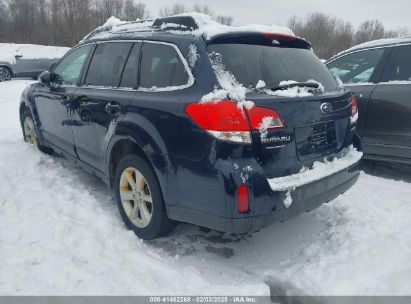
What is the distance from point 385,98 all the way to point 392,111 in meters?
0.19

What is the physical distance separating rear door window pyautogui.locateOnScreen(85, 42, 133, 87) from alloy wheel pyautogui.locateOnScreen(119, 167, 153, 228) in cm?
88

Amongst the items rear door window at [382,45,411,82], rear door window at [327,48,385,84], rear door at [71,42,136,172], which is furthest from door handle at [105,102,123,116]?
rear door window at [382,45,411,82]

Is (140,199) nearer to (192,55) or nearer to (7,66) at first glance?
(192,55)

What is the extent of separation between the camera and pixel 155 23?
11.2 ft

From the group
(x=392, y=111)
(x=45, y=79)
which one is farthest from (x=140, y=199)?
(x=392, y=111)

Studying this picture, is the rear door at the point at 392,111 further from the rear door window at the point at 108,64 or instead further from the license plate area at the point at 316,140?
the rear door window at the point at 108,64

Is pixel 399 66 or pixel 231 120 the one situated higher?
pixel 399 66

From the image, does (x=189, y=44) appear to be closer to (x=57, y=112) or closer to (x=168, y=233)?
(x=168, y=233)

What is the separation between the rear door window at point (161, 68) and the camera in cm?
284

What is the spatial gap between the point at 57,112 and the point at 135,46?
1.66 metres

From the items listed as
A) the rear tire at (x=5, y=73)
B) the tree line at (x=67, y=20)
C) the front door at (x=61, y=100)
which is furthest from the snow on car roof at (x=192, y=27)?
the tree line at (x=67, y=20)

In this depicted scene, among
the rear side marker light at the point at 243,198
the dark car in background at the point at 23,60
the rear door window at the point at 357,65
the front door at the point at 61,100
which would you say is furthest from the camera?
the dark car in background at the point at 23,60

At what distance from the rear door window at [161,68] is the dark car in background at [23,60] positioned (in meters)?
15.8

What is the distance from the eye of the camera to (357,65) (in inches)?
205
